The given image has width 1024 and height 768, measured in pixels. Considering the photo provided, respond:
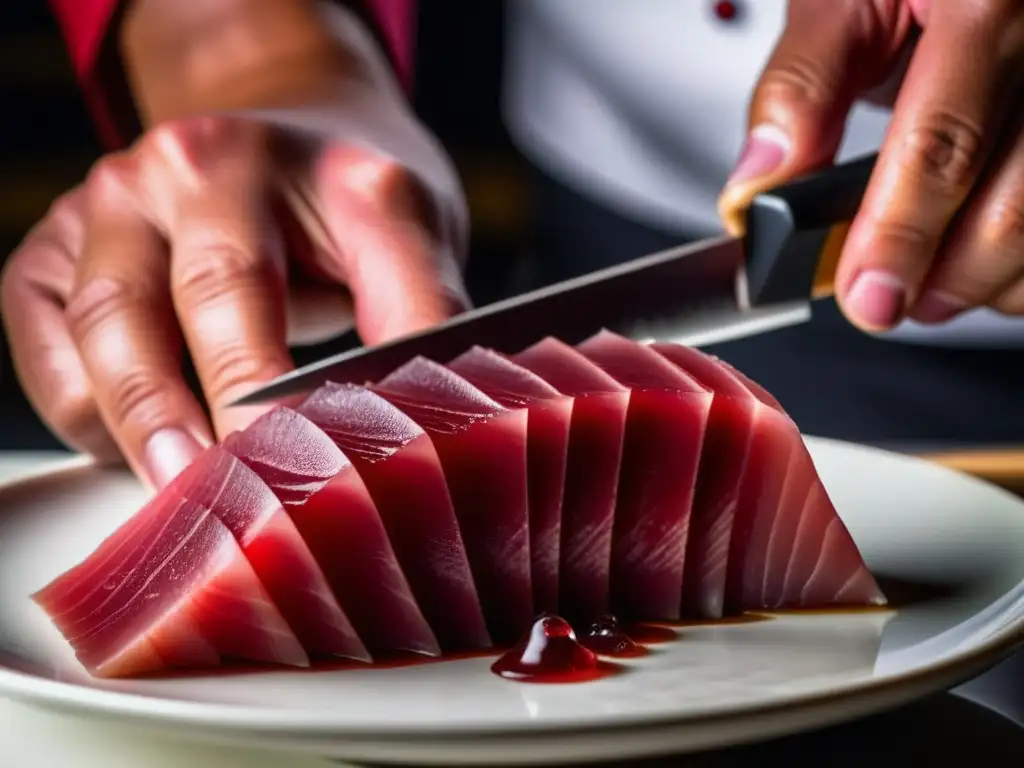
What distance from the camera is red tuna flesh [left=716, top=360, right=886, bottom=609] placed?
1.28 metres

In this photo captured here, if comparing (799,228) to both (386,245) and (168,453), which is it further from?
(168,453)

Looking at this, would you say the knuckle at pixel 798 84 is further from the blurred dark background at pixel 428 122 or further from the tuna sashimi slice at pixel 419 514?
the blurred dark background at pixel 428 122

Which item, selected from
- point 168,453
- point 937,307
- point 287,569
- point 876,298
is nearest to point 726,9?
point 937,307

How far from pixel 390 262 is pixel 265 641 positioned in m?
0.76

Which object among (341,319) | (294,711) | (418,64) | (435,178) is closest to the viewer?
(294,711)

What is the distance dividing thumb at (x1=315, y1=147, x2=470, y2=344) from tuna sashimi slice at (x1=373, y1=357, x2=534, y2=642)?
Answer: 19.2 inches

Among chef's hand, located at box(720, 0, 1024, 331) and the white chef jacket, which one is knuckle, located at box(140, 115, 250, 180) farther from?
the white chef jacket

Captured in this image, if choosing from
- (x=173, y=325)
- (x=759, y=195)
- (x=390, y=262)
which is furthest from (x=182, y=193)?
(x=759, y=195)

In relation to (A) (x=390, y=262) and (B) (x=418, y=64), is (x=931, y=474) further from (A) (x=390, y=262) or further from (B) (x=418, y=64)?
(B) (x=418, y=64)

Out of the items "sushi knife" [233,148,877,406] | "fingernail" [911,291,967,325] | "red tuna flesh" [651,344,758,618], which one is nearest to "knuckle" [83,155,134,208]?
"sushi knife" [233,148,877,406]

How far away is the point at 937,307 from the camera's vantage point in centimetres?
172

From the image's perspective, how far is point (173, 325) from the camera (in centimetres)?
182

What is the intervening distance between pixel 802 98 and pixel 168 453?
0.91m

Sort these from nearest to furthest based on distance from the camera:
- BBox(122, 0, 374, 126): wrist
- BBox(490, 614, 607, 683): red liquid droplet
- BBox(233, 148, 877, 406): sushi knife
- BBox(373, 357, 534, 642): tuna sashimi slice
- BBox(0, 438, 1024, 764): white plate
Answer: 1. BBox(0, 438, 1024, 764): white plate
2. BBox(490, 614, 607, 683): red liquid droplet
3. BBox(373, 357, 534, 642): tuna sashimi slice
4. BBox(233, 148, 877, 406): sushi knife
5. BBox(122, 0, 374, 126): wrist
